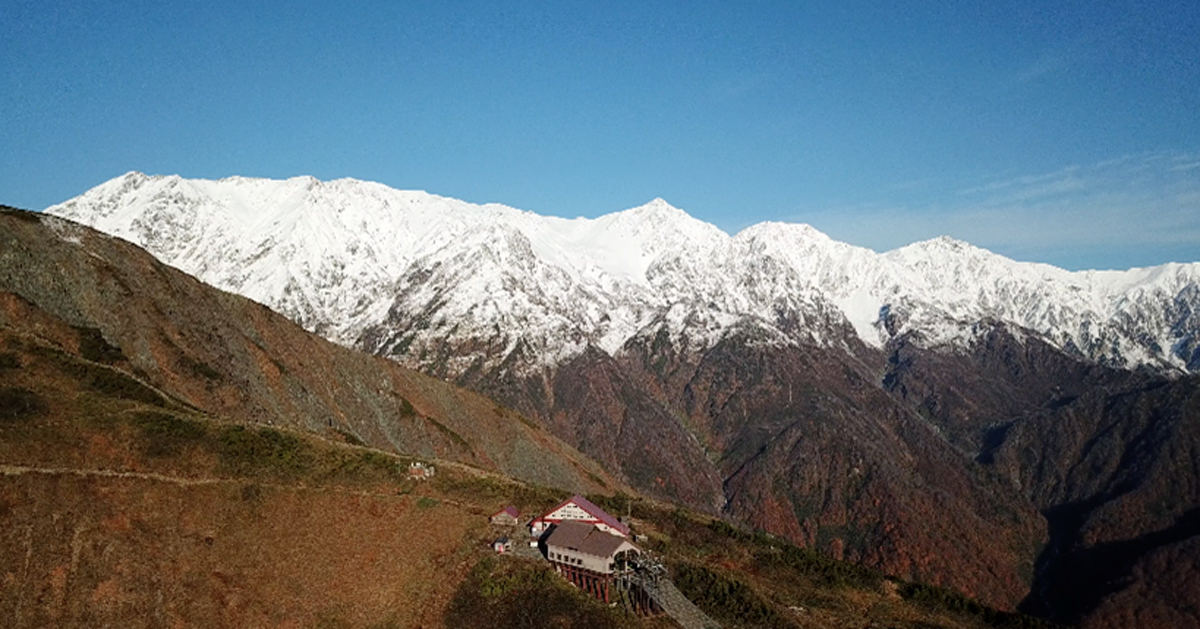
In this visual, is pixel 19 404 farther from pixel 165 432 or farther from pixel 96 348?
pixel 96 348

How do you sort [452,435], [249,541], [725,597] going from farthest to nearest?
[452,435], [725,597], [249,541]

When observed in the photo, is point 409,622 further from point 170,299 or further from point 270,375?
point 170,299

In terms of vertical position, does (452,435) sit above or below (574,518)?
above

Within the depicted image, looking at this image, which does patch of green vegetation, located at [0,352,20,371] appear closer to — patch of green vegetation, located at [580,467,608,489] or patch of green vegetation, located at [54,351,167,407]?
patch of green vegetation, located at [54,351,167,407]

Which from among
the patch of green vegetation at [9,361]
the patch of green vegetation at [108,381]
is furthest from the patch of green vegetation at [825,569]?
the patch of green vegetation at [9,361]

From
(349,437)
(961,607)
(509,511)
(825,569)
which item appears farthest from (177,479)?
(961,607)

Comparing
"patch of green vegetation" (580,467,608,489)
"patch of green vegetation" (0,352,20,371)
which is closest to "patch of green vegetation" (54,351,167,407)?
"patch of green vegetation" (0,352,20,371)

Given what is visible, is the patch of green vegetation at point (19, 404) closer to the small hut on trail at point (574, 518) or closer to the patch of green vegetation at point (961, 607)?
the small hut on trail at point (574, 518)

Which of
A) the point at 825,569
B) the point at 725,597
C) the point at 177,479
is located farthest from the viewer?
the point at 825,569
